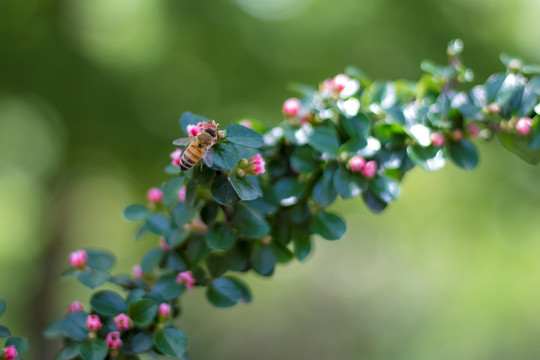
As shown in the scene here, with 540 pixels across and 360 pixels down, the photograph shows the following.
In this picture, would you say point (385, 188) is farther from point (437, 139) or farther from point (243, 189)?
point (243, 189)

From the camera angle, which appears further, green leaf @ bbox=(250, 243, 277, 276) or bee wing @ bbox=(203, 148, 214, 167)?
green leaf @ bbox=(250, 243, 277, 276)

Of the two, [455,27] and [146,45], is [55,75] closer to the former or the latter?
[146,45]

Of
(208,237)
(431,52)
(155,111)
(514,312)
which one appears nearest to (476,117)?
(208,237)

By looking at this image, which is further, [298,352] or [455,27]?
[298,352]

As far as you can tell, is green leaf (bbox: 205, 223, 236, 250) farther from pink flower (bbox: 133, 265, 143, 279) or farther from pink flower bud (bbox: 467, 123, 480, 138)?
pink flower bud (bbox: 467, 123, 480, 138)


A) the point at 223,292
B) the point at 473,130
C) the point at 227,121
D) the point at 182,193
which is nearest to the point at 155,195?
the point at 182,193

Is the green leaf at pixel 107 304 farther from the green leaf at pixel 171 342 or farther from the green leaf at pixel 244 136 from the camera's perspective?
the green leaf at pixel 244 136

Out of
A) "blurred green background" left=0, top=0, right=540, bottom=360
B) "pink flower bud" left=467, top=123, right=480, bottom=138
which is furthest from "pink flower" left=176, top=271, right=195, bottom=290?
"blurred green background" left=0, top=0, right=540, bottom=360
